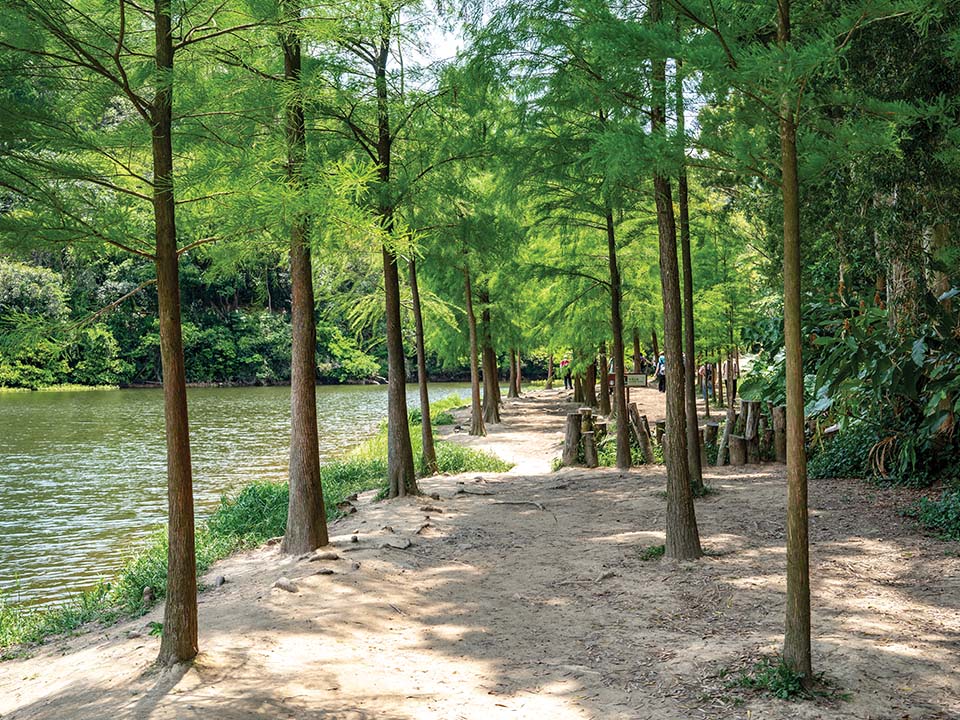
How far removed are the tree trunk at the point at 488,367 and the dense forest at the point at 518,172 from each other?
708 centimetres

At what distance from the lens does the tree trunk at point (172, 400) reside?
224 inches

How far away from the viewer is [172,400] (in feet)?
18.7

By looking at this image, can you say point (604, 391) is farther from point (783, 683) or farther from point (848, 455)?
point (783, 683)

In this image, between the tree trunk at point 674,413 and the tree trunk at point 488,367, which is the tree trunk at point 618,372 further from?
the tree trunk at point 488,367

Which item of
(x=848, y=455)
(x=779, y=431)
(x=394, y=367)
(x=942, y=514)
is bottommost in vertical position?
(x=942, y=514)

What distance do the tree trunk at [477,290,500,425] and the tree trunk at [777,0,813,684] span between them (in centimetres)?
1958

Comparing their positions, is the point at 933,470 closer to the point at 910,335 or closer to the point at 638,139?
the point at 910,335

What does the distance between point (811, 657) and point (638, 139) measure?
12.3 ft

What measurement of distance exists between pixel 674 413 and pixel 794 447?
11.2 feet

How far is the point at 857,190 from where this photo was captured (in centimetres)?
1019

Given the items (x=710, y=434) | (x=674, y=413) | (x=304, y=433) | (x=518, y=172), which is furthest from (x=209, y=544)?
(x=710, y=434)

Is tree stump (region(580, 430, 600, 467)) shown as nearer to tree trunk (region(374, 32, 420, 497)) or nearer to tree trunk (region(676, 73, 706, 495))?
tree trunk (region(676, 73, 706, 495))

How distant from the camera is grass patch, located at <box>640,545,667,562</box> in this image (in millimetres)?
8539

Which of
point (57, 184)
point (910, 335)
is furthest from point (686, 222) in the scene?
point (57, 184)
